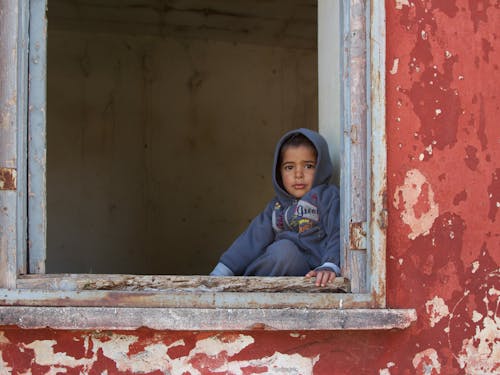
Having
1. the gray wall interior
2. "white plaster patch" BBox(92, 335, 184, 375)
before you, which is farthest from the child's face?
the gray wall interior

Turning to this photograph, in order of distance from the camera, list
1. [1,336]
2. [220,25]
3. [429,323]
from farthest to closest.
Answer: [220,25] → [429,323] → [1,336]

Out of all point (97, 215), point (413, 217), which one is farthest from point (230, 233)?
point (413, 217)

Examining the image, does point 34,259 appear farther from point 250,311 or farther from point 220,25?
point 220,25

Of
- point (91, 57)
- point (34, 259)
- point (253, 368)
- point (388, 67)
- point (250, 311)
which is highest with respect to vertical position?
→ point (91, 57)

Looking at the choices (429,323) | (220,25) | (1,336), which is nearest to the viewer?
(1,336)

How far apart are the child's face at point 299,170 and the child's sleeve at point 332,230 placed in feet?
0.60

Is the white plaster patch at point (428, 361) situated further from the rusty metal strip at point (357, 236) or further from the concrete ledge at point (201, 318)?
the rusty metal strip at point (357, 236)

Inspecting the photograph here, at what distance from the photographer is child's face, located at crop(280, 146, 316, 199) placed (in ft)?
12.5

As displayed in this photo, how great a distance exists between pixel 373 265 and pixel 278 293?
38 cm

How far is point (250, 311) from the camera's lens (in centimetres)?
295

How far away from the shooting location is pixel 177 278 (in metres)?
3.08

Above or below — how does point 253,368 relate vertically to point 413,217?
below

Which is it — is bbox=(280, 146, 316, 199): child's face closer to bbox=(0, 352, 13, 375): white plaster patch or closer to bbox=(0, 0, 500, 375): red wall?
bbox=(0, 0, 500, 375): red wall

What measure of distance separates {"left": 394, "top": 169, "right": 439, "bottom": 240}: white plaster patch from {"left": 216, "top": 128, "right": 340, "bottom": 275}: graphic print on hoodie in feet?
1.23
